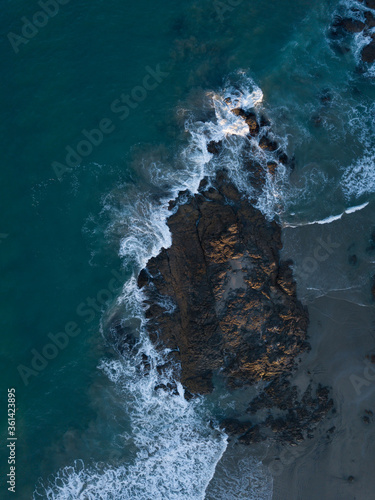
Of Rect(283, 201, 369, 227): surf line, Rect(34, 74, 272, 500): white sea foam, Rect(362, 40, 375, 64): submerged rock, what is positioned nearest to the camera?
Rect(283, 201, 369, 227): surf line

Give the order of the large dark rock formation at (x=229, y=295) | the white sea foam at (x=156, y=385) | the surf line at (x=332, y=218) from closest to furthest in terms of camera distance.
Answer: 1. the large dark rock formation at (x=229, y=295)
2. the surf line at (x=332, y=218)
3. the white sea foam at (x=156, y=385)

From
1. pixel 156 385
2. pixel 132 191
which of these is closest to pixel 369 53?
pixel 132 191

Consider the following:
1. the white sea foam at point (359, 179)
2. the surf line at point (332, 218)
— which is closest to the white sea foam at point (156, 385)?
the surf line at point (332, 218)

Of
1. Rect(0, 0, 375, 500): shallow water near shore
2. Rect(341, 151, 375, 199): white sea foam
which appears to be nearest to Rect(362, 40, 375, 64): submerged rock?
Rect(0, 0, 375, 500): shallow water near shore

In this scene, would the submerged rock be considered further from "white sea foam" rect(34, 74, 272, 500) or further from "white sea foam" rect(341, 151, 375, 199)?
"white sea foam" rect(34, 74, 272, 500)

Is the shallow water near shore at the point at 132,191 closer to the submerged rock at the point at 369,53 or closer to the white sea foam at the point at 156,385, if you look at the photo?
the white sea foam at the point at 156,385
